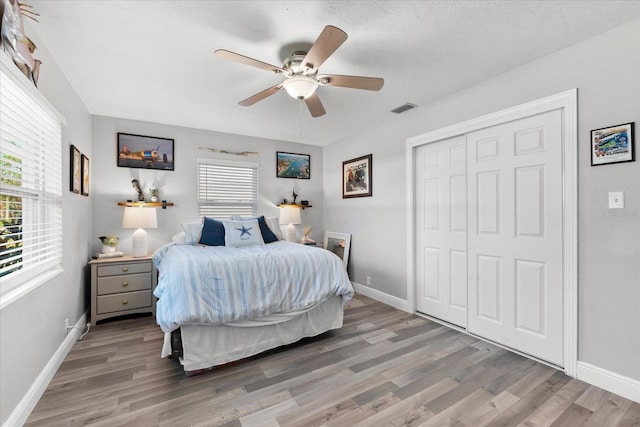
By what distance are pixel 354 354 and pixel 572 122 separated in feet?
8.26

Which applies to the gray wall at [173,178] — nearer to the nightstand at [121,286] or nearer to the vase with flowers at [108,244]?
the vase with flowers at [108,244]

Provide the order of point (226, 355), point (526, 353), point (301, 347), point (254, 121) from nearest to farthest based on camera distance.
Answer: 1. point (226, 355)
2. point (526, 353)
3. point (301, 347)
4. point (254, 121)

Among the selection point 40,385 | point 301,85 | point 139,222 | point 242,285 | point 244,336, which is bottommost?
point 40,385

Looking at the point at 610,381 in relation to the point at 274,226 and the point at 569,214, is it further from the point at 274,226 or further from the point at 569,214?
the point at 274,226

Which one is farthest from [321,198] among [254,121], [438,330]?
[438,330]

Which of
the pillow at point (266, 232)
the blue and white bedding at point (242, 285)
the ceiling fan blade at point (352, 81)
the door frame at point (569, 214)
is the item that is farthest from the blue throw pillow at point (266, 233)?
the door frame at point (569, 214)

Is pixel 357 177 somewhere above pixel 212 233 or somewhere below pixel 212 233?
above

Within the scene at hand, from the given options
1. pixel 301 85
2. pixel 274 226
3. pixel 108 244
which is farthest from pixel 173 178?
pixel 301 85

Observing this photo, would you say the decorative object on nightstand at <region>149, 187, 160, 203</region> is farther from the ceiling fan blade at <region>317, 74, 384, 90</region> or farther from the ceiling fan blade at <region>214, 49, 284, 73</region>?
the ceiling fan blade at <region>317, 74, 384, 90</region>

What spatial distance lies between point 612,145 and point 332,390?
2.57m

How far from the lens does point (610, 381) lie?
78.4 inches

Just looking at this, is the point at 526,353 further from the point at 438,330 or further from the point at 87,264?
the point at 87,264

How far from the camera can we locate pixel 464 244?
303 centimetres

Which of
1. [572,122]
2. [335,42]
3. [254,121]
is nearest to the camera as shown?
[335,42]
